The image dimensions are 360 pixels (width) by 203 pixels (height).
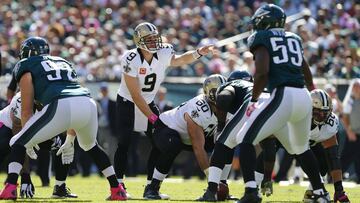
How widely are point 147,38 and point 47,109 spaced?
2.11 m

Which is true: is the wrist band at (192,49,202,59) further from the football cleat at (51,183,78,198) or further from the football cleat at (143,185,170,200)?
the football cleat at (51,183,78,198)

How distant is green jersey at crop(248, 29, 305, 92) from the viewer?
8219 mm

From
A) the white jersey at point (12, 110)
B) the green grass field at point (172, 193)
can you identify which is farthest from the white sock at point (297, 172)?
the white jersey at point (12, 110)

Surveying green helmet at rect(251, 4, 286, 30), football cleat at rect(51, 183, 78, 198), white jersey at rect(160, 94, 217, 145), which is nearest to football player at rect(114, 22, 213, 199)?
white jersey at rect(160, 94, 217, 145)

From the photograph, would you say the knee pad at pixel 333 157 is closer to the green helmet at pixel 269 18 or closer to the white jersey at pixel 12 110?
the green helmet at pixel 269 18

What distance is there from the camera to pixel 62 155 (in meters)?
10.1

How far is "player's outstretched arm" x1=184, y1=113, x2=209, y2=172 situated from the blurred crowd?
6520mm

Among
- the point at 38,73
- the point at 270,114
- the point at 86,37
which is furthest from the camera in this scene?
the point at 86,37

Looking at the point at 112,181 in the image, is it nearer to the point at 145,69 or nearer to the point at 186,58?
the point at 145,69

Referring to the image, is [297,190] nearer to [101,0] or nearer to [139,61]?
[139,61]

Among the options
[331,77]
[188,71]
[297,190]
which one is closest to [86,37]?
[188,71]

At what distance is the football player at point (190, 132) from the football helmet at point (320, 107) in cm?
106

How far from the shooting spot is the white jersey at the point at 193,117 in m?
10.1

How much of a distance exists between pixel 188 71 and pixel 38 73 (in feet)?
31.7
